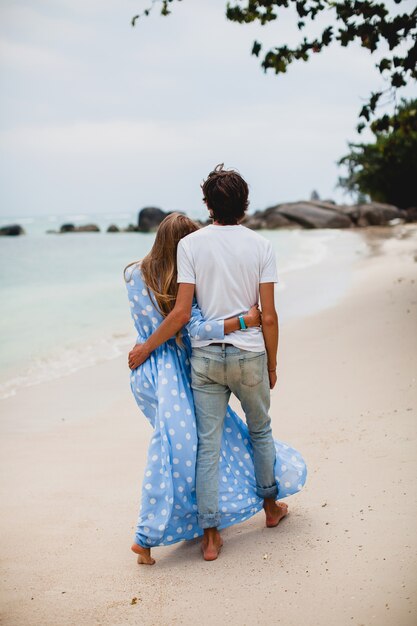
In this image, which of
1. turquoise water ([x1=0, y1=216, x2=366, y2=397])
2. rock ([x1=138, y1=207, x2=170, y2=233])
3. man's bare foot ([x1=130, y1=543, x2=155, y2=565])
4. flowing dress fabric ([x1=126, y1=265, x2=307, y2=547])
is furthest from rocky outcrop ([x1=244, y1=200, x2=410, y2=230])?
man's bare foot ([x1=130, y1=543, x2=155, y2=565])

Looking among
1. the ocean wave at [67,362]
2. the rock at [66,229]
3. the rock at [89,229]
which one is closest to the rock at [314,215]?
the rock at [89,229]

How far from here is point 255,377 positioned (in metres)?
2.98

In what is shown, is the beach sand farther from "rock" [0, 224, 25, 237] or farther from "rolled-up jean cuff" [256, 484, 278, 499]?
"rock" [0, 224, 25, 237]

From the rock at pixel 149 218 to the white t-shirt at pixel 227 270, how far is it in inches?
1848

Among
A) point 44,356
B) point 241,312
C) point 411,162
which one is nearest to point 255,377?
point 241,312

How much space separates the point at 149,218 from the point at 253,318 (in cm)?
4768

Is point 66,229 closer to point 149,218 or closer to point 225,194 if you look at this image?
point 149,218

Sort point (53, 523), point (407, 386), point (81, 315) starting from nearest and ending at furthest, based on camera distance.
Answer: point (53, 523) < point (407, 386) < point (81, 315)

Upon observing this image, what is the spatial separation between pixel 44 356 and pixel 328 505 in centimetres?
703

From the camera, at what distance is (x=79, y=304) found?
1509 cm

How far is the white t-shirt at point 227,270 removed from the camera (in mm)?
2930

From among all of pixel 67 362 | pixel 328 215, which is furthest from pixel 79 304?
pixel 328 215

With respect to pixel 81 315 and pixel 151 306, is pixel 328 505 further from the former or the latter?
pixel 81 315

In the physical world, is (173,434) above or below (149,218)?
above
